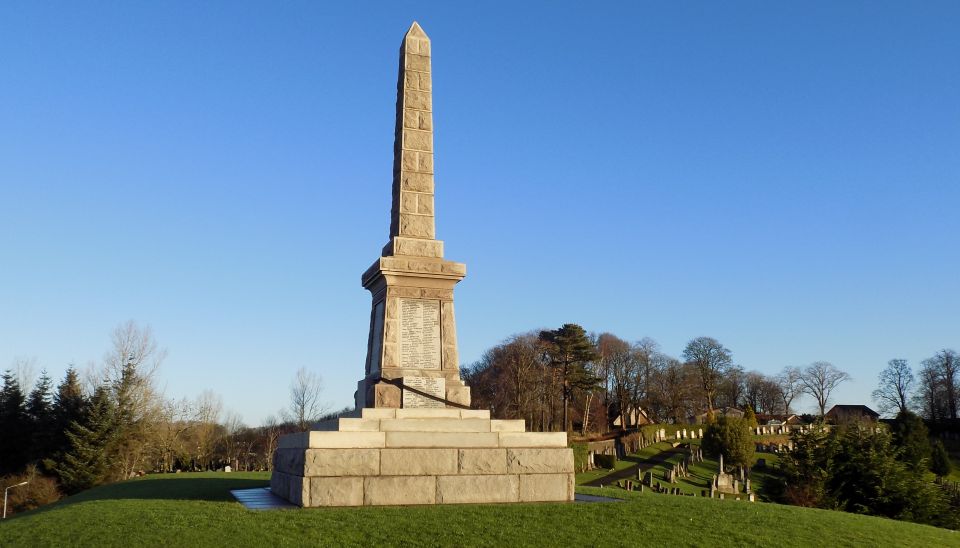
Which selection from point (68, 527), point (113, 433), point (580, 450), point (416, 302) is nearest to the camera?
point (68, 527)

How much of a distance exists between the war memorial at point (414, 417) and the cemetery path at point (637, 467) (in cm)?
2232

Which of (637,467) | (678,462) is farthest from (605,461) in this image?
(678,462)

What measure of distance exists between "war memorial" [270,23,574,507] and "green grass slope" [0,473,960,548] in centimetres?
73

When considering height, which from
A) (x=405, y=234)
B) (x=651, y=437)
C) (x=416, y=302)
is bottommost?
(x=651, y=437)

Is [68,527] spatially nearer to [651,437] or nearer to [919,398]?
[651,437]

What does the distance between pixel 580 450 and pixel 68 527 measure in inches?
1475

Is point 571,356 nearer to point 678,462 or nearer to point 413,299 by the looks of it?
point 678,462

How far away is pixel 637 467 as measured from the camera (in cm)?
4806

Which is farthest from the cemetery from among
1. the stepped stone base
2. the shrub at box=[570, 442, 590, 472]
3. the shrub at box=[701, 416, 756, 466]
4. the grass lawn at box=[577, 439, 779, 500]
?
the shrub at box=[701, 416, 756, 466]

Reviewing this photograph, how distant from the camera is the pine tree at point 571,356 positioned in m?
59.7

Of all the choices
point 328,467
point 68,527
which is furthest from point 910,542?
point 68,527

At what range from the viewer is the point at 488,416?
42.8 feet

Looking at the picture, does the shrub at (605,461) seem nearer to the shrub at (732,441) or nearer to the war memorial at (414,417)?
the shrub at (732,441)

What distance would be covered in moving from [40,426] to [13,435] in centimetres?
259
